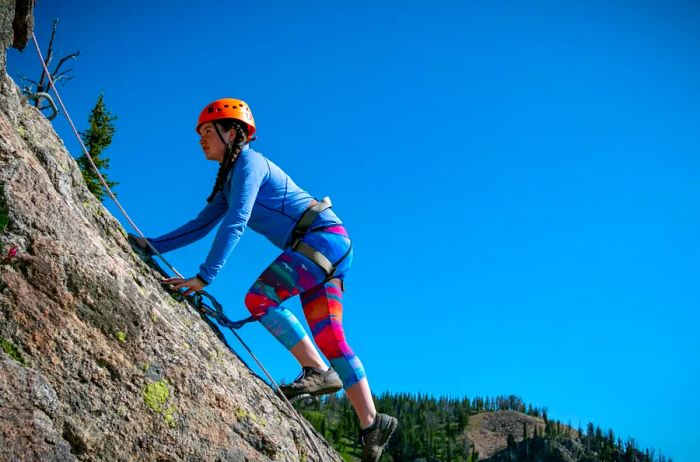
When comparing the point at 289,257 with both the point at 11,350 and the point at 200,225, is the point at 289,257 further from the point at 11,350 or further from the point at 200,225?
the point at 11,350

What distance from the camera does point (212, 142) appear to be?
709cm

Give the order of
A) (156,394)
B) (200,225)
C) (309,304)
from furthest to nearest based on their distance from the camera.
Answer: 1. (200,225)
2. (309,304)
3. (156,394)

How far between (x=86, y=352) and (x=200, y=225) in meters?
→ 2.98

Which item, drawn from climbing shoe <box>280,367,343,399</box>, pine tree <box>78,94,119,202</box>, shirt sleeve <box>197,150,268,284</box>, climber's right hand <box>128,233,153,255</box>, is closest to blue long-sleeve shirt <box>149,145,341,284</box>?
shirt sleeve <box>197,150,268,284</box>

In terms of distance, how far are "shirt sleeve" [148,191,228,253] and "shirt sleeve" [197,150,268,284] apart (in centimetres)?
88

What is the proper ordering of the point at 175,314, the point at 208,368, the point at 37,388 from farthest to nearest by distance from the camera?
the point at 175,314
the point at 208,368
the point at 37,388

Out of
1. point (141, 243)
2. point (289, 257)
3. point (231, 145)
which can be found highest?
point (231, 145)

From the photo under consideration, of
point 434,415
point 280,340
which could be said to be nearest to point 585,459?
point 434,415

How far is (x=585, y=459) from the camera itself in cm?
15400

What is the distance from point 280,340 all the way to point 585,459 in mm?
165674

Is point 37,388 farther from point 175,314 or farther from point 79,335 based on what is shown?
point 175,314

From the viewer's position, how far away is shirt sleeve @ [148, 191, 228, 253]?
293 inches

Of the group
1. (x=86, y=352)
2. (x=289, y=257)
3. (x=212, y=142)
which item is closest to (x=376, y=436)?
(x=289, y=257)

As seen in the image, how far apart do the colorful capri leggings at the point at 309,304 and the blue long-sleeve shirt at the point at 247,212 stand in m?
0.28
